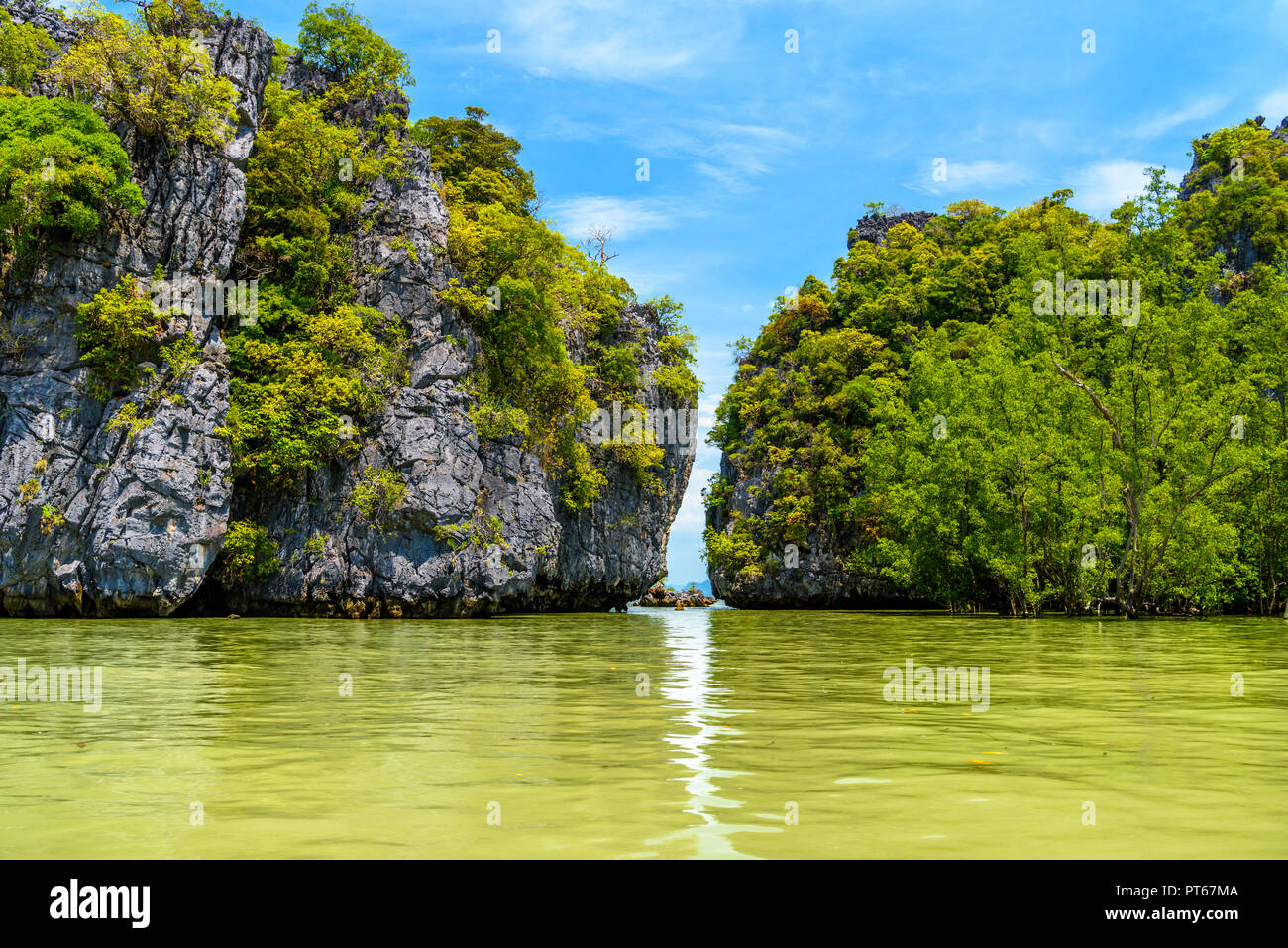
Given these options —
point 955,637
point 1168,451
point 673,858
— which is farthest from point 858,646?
point 1168,451

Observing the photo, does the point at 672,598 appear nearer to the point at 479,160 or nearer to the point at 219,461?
the point at 479,160

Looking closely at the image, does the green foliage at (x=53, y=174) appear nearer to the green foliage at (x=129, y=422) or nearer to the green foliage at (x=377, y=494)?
the green foliage at (x=129, y=422)

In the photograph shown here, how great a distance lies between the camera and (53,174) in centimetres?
2470

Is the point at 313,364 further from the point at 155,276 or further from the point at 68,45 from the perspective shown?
the point at 68,45

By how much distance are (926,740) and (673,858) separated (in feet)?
10.5

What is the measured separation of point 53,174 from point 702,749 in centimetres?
2733

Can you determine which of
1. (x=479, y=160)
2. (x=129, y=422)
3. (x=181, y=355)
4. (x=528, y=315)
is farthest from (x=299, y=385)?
(x=479, y=160)

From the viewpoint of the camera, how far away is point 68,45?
96.3ft

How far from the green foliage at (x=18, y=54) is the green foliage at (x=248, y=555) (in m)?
15.3

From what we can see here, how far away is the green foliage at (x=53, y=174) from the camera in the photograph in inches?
968

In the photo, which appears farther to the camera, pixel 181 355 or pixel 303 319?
pixel 303 319

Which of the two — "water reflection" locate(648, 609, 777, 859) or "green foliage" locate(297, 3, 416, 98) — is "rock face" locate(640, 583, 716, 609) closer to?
"green foliage" locate(297, 3, 416, 98)

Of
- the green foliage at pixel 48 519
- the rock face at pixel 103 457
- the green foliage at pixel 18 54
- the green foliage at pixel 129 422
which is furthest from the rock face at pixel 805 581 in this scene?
the green foliage at pixel 18 54

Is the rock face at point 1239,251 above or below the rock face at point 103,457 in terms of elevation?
above
